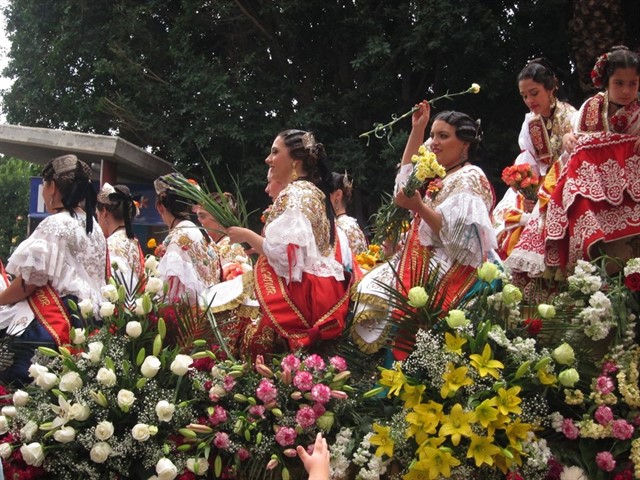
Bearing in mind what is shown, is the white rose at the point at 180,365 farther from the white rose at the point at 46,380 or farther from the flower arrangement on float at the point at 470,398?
the flower arrangement on float at the point at 470,398

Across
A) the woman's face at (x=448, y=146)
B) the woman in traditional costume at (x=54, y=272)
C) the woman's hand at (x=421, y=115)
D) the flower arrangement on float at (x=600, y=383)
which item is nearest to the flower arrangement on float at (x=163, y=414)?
the woman in traditional costume at (x=54, y=272)

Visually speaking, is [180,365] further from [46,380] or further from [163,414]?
[46,380]

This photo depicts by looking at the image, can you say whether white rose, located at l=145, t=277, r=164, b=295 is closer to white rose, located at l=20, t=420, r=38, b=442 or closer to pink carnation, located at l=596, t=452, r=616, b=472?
white rose, located at l=20, t=420, r=38, b=442

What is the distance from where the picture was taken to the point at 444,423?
3.62m

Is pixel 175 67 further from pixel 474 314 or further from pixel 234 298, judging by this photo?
pixel 474 314

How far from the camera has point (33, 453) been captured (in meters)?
3.91

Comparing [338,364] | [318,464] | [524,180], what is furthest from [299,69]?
[318,464]

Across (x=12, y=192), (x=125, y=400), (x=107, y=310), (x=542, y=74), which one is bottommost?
(x=12, y=192)

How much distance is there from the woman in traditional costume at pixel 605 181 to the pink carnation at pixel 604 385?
2.61 feet

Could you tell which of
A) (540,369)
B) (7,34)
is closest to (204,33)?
(7,34)

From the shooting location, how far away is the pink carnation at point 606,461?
3670 millimetres

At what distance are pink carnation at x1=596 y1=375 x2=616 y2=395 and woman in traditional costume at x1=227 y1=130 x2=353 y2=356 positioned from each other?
4.46ft

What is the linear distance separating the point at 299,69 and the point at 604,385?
413 inches

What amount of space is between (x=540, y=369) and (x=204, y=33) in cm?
1119
